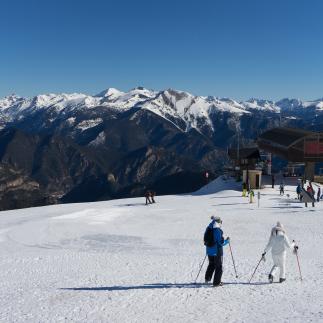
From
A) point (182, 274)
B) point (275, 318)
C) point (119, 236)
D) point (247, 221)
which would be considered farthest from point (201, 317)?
point (247, 221)

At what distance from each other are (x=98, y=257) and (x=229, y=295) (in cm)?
694

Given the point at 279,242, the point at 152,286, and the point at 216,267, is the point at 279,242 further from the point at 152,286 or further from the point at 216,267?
the point at 152,286

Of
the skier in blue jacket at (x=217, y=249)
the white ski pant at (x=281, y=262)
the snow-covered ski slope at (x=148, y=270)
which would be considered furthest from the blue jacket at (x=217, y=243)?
the white ski pant at (x=281, y=262)

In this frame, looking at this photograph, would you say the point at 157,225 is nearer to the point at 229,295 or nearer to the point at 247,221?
the point at 247,221

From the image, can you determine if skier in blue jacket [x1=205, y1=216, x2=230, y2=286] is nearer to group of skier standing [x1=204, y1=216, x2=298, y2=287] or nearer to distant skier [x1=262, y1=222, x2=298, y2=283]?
group of skier standing [x1=204, y1=216, x2=298, y2=287]

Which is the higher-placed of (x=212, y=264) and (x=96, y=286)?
(x=212, y=264)

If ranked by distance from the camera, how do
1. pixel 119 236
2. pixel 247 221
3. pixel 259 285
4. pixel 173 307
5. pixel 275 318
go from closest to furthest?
pixel 275 318
pixel 173 307
pixel 259 285
pixel 119 236
pixel 247 221

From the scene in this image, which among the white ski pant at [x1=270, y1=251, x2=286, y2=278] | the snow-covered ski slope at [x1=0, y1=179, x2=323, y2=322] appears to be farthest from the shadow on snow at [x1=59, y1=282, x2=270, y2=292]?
the white ski pant at [x1=270, y1=251, x2=286, y2=278]

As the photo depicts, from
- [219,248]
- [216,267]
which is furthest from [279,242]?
[216,267]

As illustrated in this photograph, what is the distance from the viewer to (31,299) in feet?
37.8

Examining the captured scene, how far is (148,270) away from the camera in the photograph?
14.1 metres

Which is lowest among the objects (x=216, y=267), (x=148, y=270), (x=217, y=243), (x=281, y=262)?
(x=148, y=270)

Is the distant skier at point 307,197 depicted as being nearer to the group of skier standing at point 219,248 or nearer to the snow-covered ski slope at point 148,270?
the snow-covered ski slope at point 148,270

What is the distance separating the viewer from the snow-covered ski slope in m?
10.2
